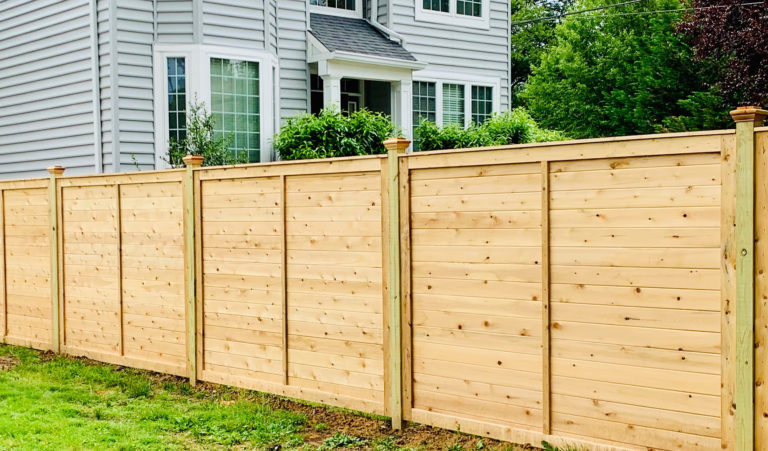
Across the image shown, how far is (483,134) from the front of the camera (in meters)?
15.6

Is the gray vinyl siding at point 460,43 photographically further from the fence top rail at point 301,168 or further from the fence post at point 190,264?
the fence top rail at point 301,168

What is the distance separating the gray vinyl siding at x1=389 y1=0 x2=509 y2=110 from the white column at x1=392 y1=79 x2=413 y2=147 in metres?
1.17

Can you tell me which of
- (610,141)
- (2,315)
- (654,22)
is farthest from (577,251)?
(654,22)

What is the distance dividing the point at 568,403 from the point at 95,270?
5.56m

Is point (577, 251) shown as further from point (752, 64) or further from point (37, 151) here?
point (752, 64)

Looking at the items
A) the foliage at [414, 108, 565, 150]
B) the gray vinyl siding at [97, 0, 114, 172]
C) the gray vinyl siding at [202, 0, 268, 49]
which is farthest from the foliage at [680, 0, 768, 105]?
the gray vinyl siding at [97, 0, 114, 172]

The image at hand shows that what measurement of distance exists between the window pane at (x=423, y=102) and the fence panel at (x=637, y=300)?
37.2 feet

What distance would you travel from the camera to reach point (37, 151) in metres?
14.2

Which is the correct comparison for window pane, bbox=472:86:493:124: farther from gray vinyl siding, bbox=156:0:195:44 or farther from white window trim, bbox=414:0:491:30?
gray vinyl siding, bbox=156:0:195:44

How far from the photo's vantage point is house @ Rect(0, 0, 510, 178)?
1276cm

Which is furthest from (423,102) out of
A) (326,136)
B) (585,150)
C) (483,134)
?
(585,150)

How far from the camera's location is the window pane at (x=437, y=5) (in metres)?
17.2

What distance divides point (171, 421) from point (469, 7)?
13.1 metres

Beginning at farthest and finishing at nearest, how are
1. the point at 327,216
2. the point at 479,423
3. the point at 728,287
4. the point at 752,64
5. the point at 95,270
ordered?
the point at 752,64 < the point at 95,270 < the point at 327,216 < the point at 479,423 < the point at 728,287
